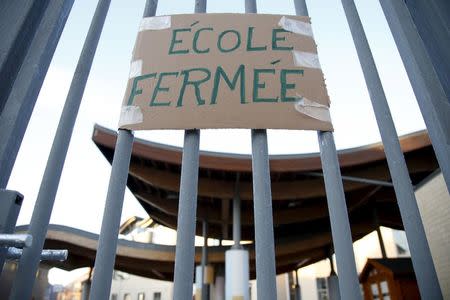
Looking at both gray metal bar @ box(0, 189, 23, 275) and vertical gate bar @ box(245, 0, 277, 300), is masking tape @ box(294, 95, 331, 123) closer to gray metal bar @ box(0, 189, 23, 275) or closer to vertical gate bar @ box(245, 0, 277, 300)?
vertical gate bar @ box(245, 0, 277, 300)

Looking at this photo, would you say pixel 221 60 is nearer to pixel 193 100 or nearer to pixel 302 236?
pixel 193 100

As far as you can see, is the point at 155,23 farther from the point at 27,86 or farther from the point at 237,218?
the point at 237,218

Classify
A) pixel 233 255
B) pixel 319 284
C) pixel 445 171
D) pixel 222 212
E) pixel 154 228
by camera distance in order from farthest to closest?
pixel 154 228 < pixel 319 284 < pixel 222 212 < pixel 233 255 < pixel 445 171

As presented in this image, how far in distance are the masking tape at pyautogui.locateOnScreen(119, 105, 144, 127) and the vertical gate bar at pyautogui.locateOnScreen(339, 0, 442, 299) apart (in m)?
1.41

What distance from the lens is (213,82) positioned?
1.93m

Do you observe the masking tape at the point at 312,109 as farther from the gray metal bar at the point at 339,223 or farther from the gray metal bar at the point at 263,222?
the gray metal bar at the point at 263,222

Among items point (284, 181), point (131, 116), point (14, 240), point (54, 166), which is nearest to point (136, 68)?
point (131, 116)

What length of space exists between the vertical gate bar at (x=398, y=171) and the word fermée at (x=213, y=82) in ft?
1.55

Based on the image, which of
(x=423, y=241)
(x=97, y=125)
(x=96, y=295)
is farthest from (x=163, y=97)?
(x=97, y=125)

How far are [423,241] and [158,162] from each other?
1064 cm

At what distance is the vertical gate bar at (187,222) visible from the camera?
1633 mm

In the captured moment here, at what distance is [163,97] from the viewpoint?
6.35 feet

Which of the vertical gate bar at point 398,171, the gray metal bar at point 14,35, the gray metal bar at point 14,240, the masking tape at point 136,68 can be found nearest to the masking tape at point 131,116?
the masking tape at point 136,68

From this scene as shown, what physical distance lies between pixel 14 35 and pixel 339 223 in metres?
1.65
